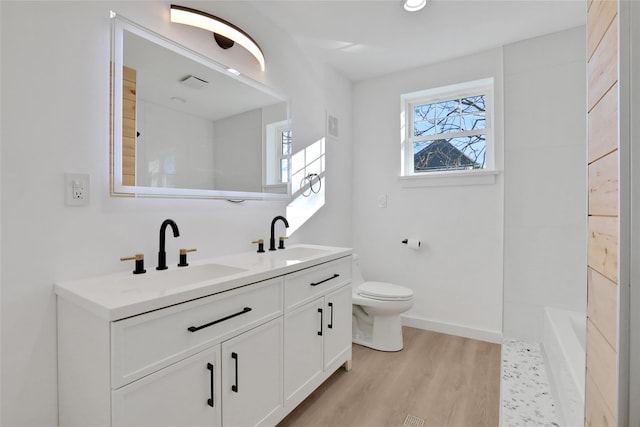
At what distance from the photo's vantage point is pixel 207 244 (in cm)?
178

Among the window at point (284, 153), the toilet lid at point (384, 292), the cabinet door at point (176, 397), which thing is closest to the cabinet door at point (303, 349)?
the cabinet door at point (176, 397)

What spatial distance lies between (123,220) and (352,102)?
2.53m

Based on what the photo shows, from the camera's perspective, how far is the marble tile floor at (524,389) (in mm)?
1690

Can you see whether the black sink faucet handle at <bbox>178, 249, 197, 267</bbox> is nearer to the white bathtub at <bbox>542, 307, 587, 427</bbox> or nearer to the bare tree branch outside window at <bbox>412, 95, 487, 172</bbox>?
the white bathtub at <bbox>542, 307, 587, 427</bbox>

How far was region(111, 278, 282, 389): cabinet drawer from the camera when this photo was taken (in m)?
0.94

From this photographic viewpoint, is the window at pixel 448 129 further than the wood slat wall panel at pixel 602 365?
Yes

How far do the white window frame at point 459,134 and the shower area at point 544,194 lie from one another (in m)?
0.16

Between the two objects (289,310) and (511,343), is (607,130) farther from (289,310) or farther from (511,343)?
(511,343)

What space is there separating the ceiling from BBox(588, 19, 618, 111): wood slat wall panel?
1414 millimetres

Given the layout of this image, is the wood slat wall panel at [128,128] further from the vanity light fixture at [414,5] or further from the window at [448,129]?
the window at [448,129]

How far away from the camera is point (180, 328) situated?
1.09 m

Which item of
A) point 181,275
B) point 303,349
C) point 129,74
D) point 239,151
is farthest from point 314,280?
point 129,74

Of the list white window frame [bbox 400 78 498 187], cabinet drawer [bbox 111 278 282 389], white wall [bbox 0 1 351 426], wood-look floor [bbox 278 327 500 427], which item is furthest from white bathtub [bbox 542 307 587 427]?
white wall [bbox 0 1 351 426]

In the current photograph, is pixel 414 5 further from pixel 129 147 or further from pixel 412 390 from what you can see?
pixel 412 390
